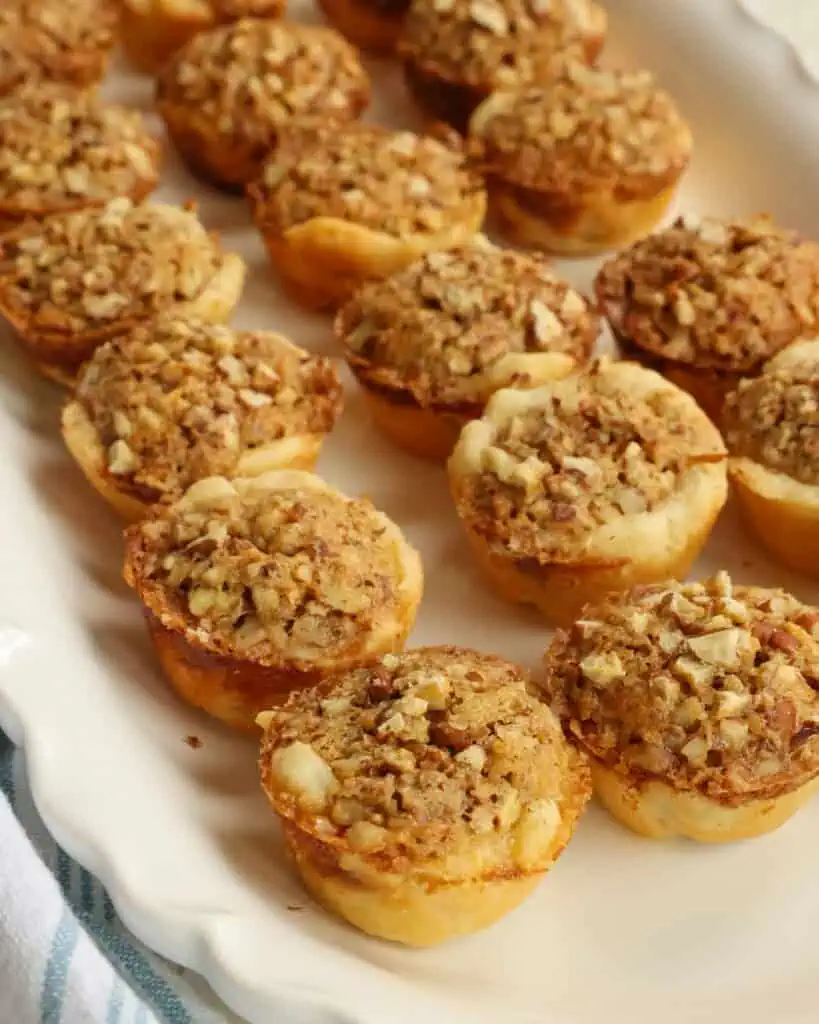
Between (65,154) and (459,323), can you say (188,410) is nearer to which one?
(459,323)

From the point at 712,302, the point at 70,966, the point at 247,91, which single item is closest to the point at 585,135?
the point at 712,302

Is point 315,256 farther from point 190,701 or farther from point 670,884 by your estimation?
point 670,884

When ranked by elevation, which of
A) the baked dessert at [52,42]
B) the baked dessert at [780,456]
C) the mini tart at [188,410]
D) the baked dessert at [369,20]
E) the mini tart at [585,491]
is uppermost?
the baked dessert at [780,456]

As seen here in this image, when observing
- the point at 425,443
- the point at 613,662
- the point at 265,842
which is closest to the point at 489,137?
the point at 425,443

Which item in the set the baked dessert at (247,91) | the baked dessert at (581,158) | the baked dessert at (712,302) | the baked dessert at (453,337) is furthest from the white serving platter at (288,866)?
the baked dessert at (247,91)

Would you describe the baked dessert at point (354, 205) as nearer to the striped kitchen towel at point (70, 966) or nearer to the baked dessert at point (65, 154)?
the baked dessert at point (65, 154)

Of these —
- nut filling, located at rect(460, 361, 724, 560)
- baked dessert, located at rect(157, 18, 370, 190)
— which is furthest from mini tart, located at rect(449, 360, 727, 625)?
baked dessert, located at rect(157, 18, 370, 190)

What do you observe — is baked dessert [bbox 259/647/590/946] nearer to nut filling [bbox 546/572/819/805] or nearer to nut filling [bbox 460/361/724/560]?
nut filling [bbox 546/572/819/805]
